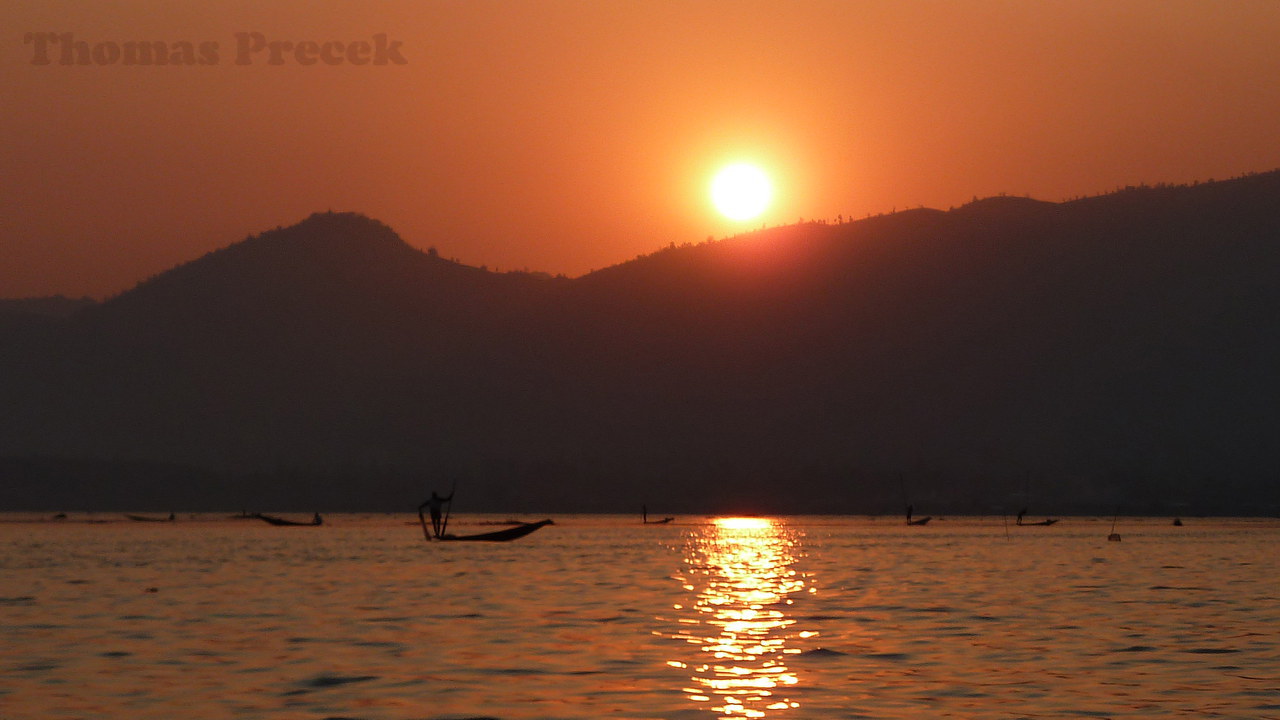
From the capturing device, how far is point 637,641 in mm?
41000

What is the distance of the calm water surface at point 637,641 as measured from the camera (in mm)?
30078

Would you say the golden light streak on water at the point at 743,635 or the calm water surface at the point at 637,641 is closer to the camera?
the calm water surface at the point at 637,641

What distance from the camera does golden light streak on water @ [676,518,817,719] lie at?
3036cm

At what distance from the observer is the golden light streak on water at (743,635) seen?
30.4 meters

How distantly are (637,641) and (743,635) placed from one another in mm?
3377

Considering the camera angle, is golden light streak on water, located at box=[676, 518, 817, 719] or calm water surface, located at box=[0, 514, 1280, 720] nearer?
calm water surface, located at box=[0, 514, 1280, 720]

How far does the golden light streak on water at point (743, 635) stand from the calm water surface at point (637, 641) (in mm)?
138

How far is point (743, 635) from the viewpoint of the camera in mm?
43094

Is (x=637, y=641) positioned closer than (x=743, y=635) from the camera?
Yes

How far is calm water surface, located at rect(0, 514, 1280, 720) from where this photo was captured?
30.1 m

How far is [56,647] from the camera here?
130 feet

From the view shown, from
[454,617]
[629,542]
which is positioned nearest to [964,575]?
[454,617]

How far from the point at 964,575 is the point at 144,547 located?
6266 centimetres

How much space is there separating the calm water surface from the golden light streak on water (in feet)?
0.45
